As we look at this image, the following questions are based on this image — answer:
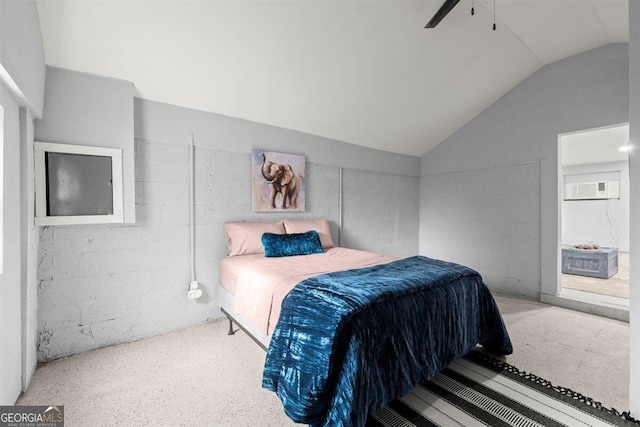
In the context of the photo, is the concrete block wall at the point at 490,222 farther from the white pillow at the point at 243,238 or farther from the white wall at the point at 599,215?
the white wall at the point at 599,215

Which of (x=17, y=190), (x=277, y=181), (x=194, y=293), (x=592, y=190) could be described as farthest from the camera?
(x=592, y=190)

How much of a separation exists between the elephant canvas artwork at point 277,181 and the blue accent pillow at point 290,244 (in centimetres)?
53

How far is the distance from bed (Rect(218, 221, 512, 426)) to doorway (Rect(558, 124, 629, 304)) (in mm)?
3052

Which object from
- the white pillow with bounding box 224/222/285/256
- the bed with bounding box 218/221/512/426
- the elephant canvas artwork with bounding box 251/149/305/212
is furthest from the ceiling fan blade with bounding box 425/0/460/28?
the white pillow with bounding box 224/222/285/256

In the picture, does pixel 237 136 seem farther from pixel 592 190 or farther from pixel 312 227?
pixel 592 190

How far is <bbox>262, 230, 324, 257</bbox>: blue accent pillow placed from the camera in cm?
277

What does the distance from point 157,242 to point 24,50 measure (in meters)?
1.60

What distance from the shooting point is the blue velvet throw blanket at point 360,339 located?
131 cm

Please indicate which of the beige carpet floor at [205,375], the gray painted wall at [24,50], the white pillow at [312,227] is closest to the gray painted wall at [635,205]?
the beige carpet floor at [205,375]

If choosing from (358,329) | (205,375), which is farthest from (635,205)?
(205,375)

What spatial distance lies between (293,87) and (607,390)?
3414 mm

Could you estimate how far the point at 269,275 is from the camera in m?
2.00

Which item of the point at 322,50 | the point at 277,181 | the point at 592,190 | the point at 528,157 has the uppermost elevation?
the point at 322,50

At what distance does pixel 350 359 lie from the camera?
1299 mm
